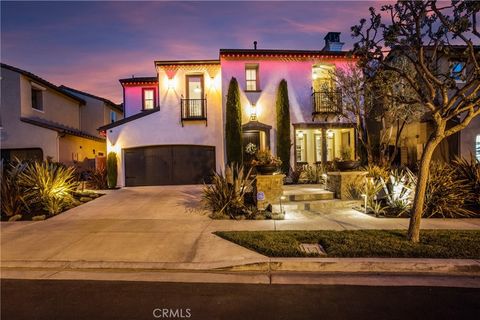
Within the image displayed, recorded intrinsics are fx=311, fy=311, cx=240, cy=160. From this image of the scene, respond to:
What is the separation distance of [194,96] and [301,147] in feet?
23.7

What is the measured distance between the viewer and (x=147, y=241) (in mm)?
6617

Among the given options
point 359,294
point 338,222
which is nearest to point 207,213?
point 338,222

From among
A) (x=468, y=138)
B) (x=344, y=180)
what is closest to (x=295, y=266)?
(x=344, y=180)

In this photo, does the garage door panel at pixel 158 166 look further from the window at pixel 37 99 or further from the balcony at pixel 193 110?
the window at pixel 37 99

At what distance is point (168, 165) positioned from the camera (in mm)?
16016

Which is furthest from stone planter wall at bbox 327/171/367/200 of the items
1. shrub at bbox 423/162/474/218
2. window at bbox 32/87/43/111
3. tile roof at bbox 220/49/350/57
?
window at bbox 32/87/43/111

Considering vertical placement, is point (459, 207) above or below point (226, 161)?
below

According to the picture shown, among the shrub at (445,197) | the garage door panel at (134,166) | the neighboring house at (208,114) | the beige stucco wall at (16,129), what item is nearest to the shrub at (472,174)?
Result: the shrub at (445,197)

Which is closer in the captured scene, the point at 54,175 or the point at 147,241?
the point at 147,241

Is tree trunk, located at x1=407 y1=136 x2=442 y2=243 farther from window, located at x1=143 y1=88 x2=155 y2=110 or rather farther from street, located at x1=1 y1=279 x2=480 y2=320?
window, located at x1=143 y1=88 x2=155 y2=110

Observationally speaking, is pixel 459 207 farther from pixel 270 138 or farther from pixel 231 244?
pixel 270 138

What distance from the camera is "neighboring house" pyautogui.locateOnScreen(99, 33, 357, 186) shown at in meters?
15.6

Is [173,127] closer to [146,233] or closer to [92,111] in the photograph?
[146,233]

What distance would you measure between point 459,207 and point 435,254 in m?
4.18
